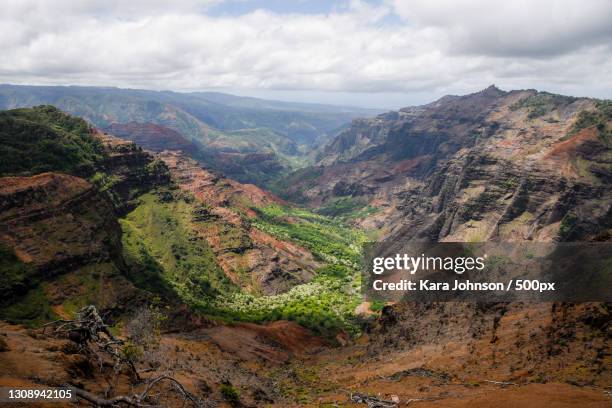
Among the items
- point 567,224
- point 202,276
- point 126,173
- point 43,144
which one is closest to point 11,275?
point 43,144

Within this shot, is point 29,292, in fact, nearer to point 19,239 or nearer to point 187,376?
point 19,239

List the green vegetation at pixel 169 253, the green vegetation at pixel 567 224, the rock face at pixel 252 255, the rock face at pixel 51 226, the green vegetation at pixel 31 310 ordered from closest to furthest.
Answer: the green vegetation at pixel 31 310
the rock face at pixel 51 226
the green vegetation at pixel 169 253
the green vegetation at pixel 567 224
the rock face at pixel 252 255

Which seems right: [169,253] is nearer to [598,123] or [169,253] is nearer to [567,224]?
[567,224]

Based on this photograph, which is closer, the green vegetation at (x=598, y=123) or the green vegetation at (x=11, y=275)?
the green vegetation at (x=11, y=275)

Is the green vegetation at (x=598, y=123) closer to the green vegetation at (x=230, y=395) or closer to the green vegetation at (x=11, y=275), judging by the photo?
the green vegetation at (x=230, y=395)

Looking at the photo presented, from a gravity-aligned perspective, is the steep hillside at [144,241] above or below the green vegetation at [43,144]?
below

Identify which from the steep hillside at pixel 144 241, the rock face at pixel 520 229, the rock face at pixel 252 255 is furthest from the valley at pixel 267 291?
the rock face at pixel 252 255
